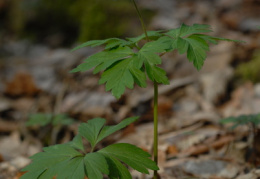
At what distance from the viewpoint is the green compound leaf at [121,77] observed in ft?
4.35

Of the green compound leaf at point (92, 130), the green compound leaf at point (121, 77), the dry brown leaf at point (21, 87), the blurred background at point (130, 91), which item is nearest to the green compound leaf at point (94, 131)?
the green compound leaf at point (92, 130)

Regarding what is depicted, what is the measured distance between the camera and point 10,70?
484cm

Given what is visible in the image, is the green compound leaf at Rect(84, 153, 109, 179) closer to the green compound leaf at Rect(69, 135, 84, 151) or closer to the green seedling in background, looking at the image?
the green seedling in background

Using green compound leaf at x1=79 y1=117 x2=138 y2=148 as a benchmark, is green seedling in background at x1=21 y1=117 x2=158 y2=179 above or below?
below

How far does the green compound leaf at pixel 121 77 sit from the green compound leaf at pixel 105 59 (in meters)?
0.03

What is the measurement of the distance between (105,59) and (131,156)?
1.50ft

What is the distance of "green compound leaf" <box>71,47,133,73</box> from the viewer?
1394 millimetres

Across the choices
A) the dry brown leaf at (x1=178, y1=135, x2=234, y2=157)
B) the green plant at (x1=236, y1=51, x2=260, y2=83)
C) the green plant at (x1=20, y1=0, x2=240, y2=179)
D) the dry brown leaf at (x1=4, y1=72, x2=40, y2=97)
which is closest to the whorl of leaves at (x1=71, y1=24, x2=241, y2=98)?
the green plant at (x1=20, y1=0, x2=240, y2=179)

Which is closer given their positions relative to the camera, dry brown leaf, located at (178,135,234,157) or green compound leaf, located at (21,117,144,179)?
green compound leaf, located at (21,117,144,179)

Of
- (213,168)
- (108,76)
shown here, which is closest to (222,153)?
(213,168)

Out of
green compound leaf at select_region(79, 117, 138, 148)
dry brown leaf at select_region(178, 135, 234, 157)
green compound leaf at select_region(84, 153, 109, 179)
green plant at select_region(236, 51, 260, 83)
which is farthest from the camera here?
green plant at select_region(236, 51, 260, 83)

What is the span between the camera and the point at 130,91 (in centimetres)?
361

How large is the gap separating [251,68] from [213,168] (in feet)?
6.03

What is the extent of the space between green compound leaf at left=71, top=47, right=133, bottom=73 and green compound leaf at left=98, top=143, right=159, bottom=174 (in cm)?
37
